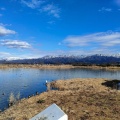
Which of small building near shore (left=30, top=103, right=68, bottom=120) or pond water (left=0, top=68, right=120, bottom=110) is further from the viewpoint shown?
pond water (left=0, top=68, right=120, bottom=110)

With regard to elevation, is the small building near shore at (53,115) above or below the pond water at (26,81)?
above

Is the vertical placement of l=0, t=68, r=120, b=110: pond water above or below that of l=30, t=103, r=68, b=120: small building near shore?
below

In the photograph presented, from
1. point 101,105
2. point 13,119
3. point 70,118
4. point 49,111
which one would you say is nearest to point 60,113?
point 49,111

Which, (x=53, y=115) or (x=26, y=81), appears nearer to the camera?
(x=53, y=115)

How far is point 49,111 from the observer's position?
44.9 feet

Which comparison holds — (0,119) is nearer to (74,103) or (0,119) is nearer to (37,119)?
(74,103)

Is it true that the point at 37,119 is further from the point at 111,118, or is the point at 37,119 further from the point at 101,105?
the point at 101,105

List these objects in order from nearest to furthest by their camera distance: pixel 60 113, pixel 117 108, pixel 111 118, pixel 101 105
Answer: pixel 60 113 → pixel 111 118 → pixel 117 108 → pixel 101 105

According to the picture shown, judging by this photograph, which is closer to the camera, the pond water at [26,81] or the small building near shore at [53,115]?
the small building near shore at [53,115]

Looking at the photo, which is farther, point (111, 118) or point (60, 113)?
point (111, 118)

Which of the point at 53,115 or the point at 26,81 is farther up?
the point at 53,115

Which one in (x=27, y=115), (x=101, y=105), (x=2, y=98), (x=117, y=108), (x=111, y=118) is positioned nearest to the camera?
(x=111, y=118)

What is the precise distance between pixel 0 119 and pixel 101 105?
1311 centimetres

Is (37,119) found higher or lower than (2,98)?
higher
